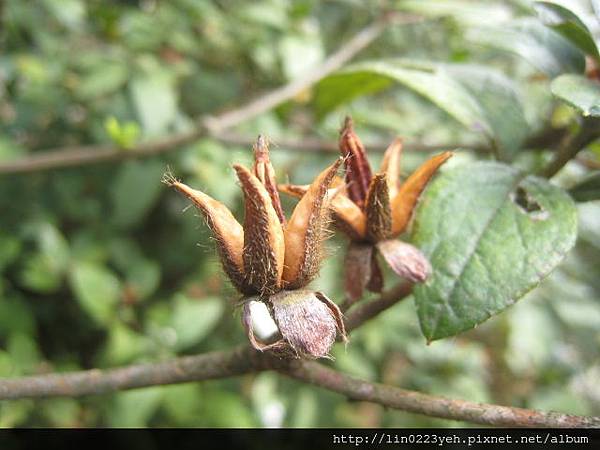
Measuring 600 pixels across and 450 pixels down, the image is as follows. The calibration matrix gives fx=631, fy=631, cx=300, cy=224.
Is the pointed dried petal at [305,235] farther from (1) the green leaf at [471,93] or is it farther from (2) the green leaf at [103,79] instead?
(2) the green leaf at [103,79]

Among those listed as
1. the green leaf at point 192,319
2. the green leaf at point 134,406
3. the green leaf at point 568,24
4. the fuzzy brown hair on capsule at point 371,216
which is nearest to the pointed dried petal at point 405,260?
the fuzzy brown hair on capsule at point 371,216

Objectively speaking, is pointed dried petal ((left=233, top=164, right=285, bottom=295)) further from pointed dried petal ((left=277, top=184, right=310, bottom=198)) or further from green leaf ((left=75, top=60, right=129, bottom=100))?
green leaf ((left=75, top=60, right=129, bottom=100))

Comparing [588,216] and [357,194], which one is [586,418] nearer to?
[357,194]

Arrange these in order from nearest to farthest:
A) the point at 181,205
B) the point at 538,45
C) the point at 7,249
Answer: the point at 538,45, the point at 7,249, the point at 181,205

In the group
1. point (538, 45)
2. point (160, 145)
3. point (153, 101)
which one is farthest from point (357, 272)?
point (153, 101)

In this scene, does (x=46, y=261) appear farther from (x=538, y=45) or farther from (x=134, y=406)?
(x=538, y=45)

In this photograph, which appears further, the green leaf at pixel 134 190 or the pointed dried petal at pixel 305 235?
the green leaf at pixel 134 190

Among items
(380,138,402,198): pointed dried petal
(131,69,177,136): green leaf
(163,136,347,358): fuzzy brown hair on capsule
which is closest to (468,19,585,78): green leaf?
(380,138,402,198): pointed dried petal
